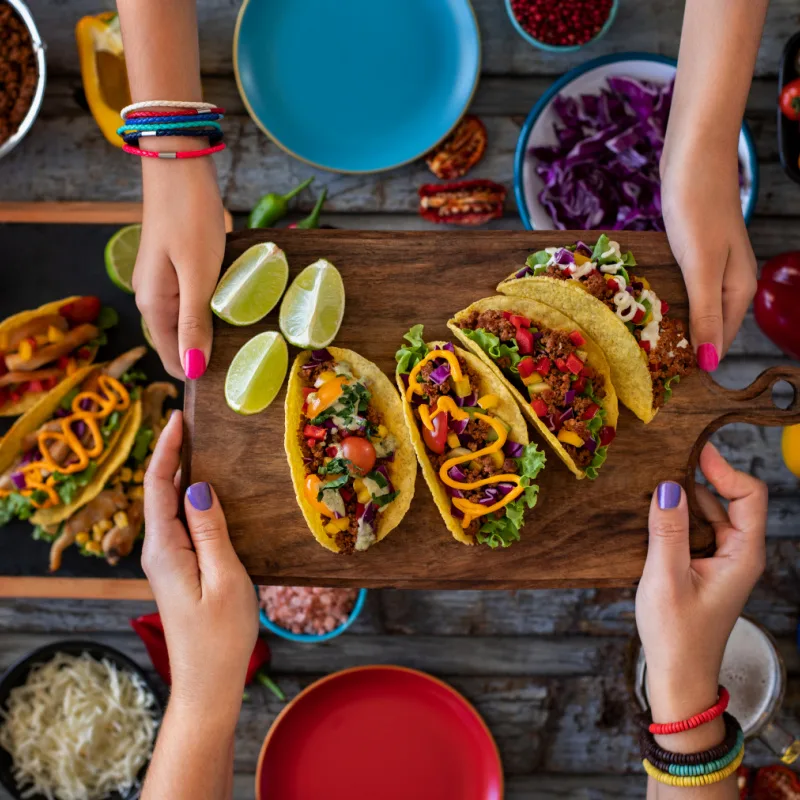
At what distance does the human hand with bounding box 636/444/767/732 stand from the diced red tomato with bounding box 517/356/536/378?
69 cm

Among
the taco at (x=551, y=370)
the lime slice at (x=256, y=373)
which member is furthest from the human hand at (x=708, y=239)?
the lime slice at (x=256, y=373)

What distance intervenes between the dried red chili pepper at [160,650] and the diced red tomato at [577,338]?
6.42 ft

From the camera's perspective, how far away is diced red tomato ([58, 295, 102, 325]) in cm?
353

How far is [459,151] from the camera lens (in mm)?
3682

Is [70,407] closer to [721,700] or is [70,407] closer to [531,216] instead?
[531,216]

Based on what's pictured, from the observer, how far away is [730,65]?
287 centimetres

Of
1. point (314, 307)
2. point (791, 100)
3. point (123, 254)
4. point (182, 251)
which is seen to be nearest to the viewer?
point (182, 251)

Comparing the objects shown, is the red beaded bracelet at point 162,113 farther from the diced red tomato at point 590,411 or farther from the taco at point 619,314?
the diced red tomato at point 590,411

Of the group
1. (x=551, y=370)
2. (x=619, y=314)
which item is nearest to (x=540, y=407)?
(x=551, y=370)

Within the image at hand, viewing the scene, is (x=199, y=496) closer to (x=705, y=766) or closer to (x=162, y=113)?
(x=162, y=113)

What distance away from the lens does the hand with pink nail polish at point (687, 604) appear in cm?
278

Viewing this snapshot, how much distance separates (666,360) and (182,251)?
1.90 meters

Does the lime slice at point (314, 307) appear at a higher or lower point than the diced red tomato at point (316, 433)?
higher

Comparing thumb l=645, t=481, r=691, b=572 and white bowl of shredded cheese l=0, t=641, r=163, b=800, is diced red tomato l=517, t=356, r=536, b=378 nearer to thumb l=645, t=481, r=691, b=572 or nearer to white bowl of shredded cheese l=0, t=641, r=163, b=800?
thumb l=645, t=481, r=691, b=572
